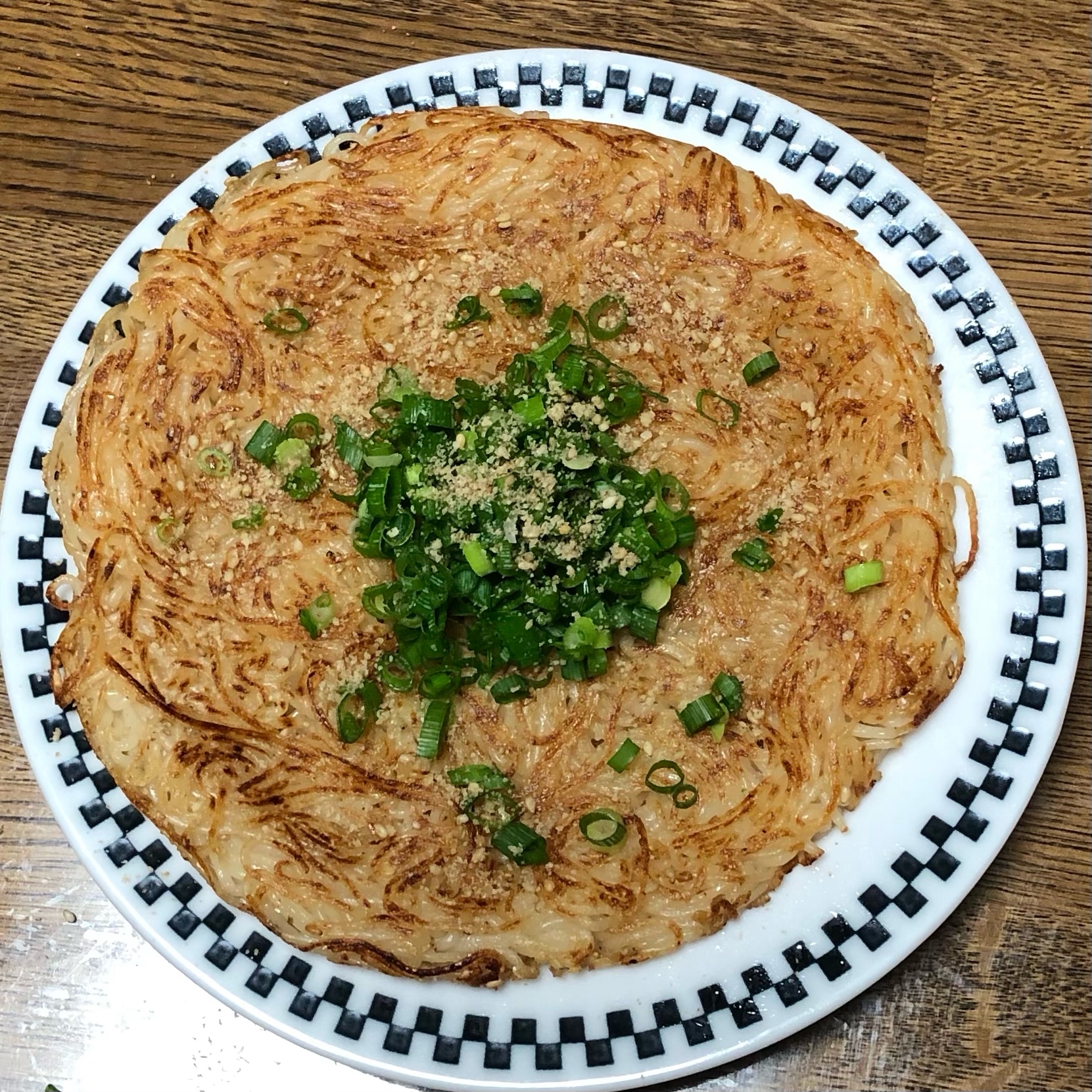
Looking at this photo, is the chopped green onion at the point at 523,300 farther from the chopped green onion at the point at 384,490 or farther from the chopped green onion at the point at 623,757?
Result: the chopped green onion at the point at 623,757

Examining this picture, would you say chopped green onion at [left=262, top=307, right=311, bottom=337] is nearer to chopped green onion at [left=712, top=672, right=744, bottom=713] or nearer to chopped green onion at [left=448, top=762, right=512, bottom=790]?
chopped green onion at [left=448, top=762, right=512, bottom=790]

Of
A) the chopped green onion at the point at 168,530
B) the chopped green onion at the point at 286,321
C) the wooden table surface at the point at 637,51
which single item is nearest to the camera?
the chopped green onion at the point at 168,530

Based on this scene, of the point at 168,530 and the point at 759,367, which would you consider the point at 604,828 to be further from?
the point at 168,530

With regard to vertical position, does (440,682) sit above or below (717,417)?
below

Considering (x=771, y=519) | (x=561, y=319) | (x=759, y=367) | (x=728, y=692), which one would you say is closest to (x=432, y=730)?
(x=728, y=692)

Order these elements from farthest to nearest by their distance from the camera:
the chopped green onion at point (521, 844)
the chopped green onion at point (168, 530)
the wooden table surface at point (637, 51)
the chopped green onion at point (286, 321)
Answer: the wooden table surface at point (637, 51), the chopped green onion at point (286, 321), the chopped green onion at point (168, 530), the chopped green onion at point (521, 844)

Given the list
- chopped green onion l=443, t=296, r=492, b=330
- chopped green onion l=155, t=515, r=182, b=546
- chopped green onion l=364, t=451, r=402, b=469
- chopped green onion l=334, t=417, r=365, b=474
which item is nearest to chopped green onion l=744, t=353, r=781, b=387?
chopped green onion l=443, t=296, r=492, b=330

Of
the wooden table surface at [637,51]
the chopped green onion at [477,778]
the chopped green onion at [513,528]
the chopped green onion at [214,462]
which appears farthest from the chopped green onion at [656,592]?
the wooden table surface at [637,51]
